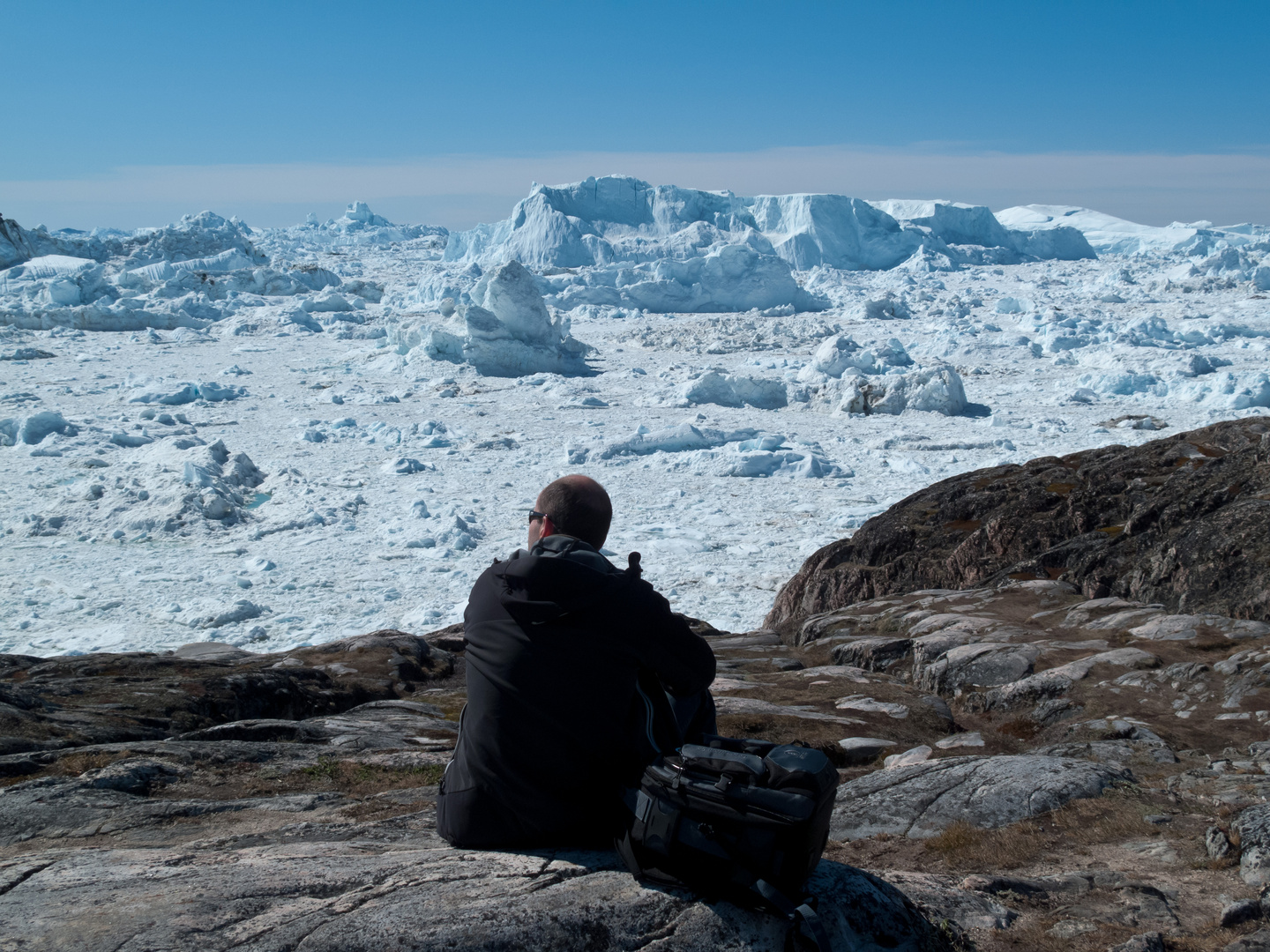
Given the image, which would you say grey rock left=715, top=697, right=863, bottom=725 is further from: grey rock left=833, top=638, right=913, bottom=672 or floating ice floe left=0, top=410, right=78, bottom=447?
floating ice floe left=0, top=410, right=78, bottom=447

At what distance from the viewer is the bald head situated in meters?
2.48

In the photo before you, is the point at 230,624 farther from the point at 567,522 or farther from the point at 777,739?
the point at 567,522

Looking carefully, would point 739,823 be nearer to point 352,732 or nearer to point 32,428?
point 352,732

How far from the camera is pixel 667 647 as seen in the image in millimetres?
2318

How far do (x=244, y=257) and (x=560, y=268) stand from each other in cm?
2427

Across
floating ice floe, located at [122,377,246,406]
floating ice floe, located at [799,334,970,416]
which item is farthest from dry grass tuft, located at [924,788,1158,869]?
floating ice floe, located at [122,377,246,406]

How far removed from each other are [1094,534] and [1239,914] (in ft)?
25.1

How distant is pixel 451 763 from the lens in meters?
2.60

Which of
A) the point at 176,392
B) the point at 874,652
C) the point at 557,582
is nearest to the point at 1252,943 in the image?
Answer: the point at 557,582

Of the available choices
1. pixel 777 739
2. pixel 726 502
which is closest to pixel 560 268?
pixel 726 502

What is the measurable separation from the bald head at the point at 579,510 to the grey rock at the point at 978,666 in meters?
5.04

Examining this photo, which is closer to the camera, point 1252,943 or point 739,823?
point 739,823

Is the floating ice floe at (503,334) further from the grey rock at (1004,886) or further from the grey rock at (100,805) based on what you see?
the grey rock at (1004,886)

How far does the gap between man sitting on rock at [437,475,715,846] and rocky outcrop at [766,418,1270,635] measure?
646 cm
